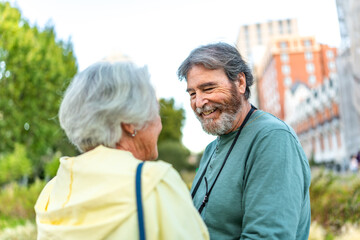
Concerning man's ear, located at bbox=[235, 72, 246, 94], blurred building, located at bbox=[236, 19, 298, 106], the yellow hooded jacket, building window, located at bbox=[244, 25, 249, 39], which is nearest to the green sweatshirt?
man's ear, located at bbox=[235, 72, 246, 94]

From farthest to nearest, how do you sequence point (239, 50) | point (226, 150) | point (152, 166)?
point (239, 50)
point (226, 150)
point (152, 166)

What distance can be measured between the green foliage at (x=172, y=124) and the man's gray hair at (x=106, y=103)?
35.7 metres

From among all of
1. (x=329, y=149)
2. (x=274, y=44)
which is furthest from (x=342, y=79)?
(x=274, y=44)

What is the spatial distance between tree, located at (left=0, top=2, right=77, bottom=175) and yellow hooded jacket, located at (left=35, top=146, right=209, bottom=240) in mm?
18566

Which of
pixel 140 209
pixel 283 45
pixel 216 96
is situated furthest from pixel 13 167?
pixel 283 45

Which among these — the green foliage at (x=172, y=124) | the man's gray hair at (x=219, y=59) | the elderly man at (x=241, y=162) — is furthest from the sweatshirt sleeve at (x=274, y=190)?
the green foliage at (x=172, y=124)

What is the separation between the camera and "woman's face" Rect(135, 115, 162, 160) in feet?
5.42

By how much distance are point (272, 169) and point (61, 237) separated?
39.5 inches

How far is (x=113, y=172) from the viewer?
145 centimetres

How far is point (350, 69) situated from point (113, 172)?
116 ft

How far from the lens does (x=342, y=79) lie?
36.5m

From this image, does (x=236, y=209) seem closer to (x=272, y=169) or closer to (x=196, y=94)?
(x=272, y=169)

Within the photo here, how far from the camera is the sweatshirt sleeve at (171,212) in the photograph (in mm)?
1383

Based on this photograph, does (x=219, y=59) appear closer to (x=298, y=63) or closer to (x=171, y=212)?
(x=171, y=212)
